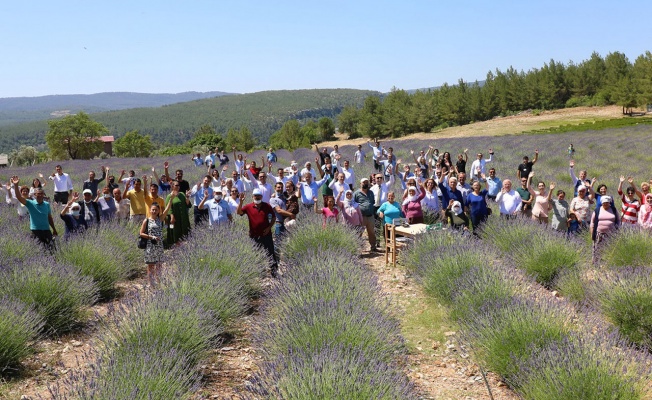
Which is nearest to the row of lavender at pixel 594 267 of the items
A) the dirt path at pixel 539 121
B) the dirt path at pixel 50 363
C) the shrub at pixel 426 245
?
the shrub at pixel 426 245

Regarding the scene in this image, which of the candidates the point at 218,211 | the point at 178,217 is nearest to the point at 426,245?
the point at 218,211

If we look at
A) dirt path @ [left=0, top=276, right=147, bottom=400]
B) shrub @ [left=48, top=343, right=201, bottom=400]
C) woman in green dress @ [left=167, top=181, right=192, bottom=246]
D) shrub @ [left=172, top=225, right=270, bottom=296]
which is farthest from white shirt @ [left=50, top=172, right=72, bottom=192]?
shrub @ [left=48, top=343, right=201, bottom=400]

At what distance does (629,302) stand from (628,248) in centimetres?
220

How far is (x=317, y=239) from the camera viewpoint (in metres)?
8.53

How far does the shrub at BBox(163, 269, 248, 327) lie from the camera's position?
5.73 meters

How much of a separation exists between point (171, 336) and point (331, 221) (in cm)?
454

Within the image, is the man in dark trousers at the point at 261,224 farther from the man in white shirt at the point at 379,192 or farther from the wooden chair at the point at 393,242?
the man in white shirt at the point at 379,192

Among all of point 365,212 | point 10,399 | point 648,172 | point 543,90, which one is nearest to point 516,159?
point 648,172

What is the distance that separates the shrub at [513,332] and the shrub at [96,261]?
4.93m

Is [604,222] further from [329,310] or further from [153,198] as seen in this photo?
[153,198]

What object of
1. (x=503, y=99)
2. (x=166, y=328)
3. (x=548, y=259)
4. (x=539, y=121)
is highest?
(x=503, y=99)

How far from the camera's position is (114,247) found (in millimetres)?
8125

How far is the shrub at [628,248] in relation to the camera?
7.38 meters

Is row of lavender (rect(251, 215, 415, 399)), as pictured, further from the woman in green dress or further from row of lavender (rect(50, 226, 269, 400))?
the woman in green dress
